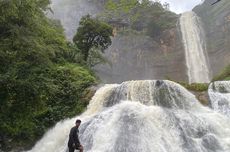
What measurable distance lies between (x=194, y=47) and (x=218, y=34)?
8.03 ft

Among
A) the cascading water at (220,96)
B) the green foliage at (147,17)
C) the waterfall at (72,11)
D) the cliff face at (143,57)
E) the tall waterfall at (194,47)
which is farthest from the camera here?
the waterfall at (72,11)

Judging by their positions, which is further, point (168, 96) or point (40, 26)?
point (168, 96)

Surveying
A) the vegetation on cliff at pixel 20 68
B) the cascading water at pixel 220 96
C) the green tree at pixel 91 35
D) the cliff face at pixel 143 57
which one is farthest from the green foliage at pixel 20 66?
the cliff face at pixel 143 57

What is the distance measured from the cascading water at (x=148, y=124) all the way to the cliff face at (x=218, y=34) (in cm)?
1625

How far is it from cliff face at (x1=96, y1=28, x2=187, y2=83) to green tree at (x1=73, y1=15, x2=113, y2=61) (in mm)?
6981

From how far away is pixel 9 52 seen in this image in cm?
1390

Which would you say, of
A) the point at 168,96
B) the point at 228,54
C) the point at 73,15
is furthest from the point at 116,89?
the point at 73,15

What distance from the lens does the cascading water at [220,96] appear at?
693 inches

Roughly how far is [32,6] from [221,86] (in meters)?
10.1

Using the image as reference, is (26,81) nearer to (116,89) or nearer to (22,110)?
→ (22,110)

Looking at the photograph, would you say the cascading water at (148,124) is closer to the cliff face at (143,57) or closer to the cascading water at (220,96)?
the cascading water at (220,96)

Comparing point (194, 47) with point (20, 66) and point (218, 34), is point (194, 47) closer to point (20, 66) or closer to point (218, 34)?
point (218, 34)

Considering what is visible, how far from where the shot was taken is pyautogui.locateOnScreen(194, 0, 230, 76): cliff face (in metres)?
34.5

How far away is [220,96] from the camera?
1845 centimetres
